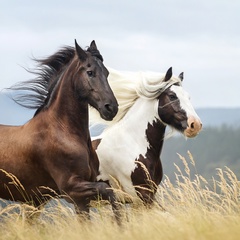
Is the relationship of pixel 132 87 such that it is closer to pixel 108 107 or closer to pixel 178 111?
pixel 178 111

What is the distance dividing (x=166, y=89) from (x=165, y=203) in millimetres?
2211

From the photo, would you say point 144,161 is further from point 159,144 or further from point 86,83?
point 86,83

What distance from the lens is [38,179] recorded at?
977cm

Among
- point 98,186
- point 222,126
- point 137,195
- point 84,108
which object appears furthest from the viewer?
point 222,126

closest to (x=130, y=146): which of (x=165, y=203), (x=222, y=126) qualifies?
(x=165, y=203)

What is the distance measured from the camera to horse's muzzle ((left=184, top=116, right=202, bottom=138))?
1134 centimetres

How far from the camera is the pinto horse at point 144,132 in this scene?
37.3ft

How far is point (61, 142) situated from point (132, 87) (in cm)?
292

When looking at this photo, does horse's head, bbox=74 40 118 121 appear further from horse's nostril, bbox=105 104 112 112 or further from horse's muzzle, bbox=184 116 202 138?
horse's muzzle, bbox=184 116 202 138

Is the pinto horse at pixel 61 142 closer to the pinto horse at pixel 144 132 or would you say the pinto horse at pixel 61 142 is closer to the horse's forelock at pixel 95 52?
the horse's forelock at pixel 95 52

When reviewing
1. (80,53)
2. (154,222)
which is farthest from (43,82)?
(154,222)

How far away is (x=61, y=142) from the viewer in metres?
9.57

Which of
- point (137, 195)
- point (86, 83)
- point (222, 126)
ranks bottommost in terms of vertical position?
point (222, 126)

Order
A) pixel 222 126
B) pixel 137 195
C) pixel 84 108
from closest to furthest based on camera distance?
pixel 84 108 < pixel 137 195 < pixel 222 126
